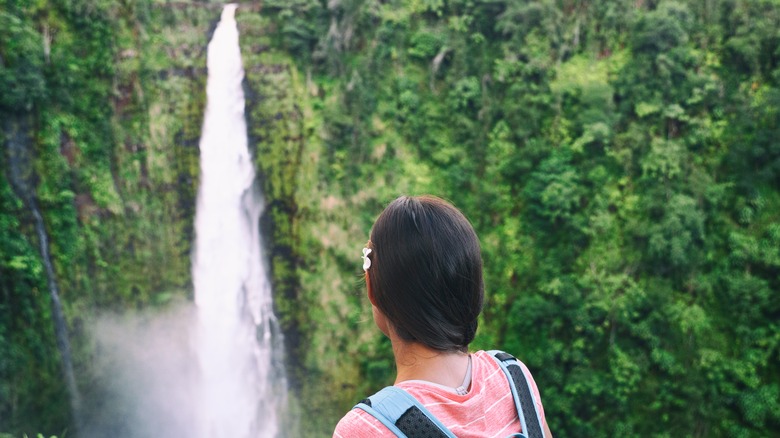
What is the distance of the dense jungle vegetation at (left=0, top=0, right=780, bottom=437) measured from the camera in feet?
29.6

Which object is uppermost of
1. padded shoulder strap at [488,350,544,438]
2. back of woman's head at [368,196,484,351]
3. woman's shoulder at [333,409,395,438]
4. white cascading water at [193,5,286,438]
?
back of woman's head at [368,196,484,351]

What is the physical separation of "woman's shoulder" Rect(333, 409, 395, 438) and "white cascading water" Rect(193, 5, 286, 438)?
9878mm

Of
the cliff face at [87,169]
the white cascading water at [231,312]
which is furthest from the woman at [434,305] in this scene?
the cliff face at [87,169]

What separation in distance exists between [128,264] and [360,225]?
4305mm

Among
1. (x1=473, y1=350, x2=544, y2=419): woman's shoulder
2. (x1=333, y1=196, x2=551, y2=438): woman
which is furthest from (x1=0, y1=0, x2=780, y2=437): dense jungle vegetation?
(x1=333, y1=196, x2=551, y2=438): woman

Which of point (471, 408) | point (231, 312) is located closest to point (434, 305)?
point (471, 408)

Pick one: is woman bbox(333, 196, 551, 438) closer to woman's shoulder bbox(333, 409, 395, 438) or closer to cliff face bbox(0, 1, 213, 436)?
woman's shoulder bbox(333, 409, 395, 438)

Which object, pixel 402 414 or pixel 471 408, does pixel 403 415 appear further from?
pixel 471 408

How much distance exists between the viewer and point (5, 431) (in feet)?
29.6

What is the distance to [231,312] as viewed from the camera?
10.5m

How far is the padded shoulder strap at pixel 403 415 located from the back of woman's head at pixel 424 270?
163 mm

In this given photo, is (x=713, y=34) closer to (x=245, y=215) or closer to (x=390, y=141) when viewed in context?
(x=390, y=141)

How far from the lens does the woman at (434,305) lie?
112cm

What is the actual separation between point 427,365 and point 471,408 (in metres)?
0.12
